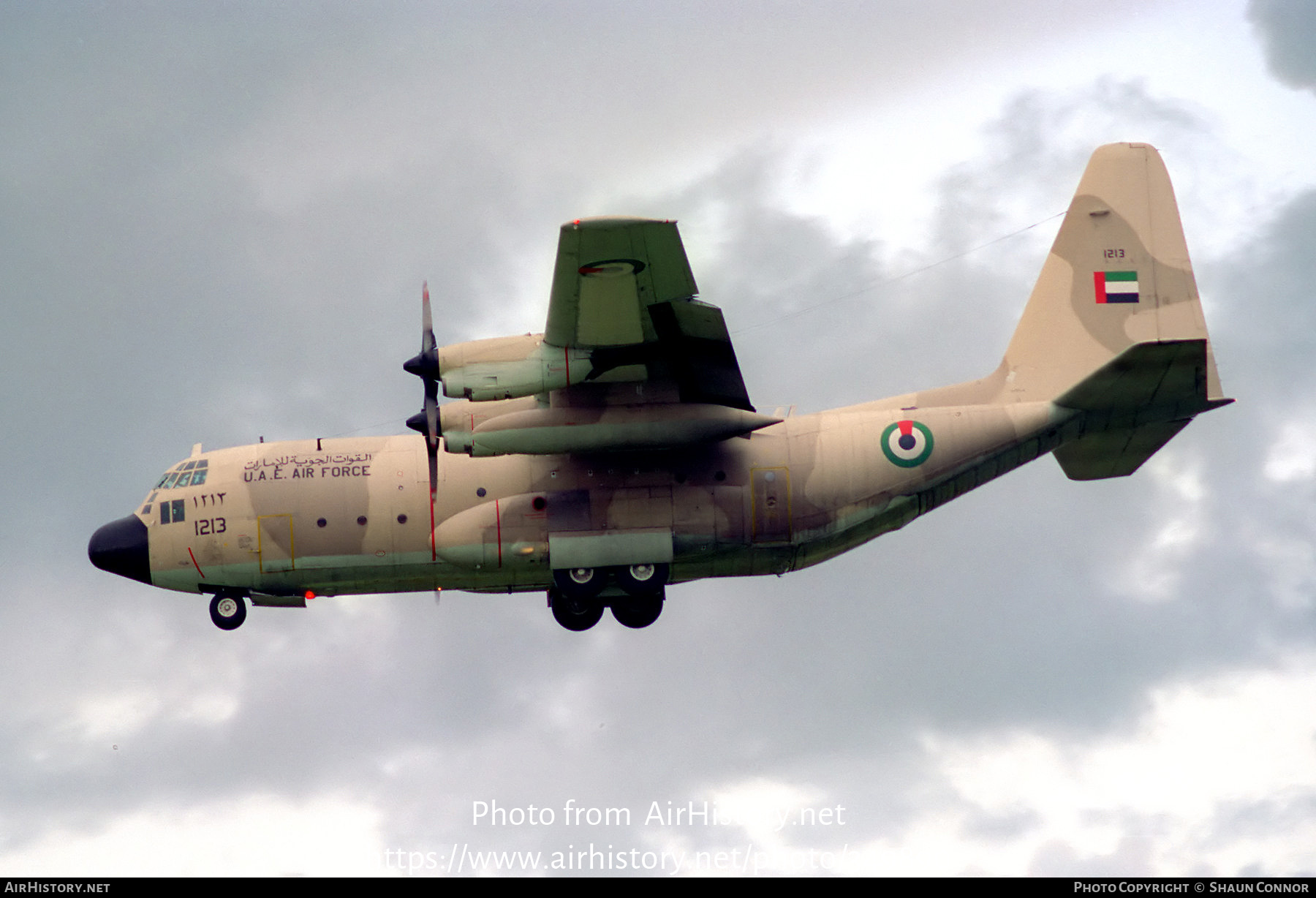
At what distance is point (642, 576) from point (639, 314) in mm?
4842

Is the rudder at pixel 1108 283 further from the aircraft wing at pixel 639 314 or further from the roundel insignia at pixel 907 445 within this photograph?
the aircraft wing at pixel 639 314

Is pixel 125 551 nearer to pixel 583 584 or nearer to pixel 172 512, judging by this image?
pixel 172 512

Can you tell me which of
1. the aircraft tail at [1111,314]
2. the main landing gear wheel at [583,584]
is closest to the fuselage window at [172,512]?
the main landing gear wheel at [583,584]

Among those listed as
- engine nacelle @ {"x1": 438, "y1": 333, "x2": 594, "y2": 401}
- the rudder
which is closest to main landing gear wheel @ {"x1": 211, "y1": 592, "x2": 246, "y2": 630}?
engine nacelle @ {"x1": 438, "y1": 333, "x2": 594, "y2": 401}

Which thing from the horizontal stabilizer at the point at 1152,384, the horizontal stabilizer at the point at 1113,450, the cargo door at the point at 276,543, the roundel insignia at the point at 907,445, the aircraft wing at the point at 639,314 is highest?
the aircraft wing at the point at 639,314

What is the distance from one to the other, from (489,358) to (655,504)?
12.9 ft

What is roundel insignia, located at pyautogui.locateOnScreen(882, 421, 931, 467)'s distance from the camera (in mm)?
27203

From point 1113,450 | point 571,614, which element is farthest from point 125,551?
point 1113,450

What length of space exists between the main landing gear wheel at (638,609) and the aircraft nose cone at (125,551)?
26.9 feet

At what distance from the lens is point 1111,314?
28531 mm

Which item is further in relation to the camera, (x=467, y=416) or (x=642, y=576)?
(x=642, y=576)

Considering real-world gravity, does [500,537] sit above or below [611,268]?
below

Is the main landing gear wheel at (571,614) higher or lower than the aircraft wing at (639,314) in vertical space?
lower

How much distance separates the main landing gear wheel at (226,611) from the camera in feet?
92.7
